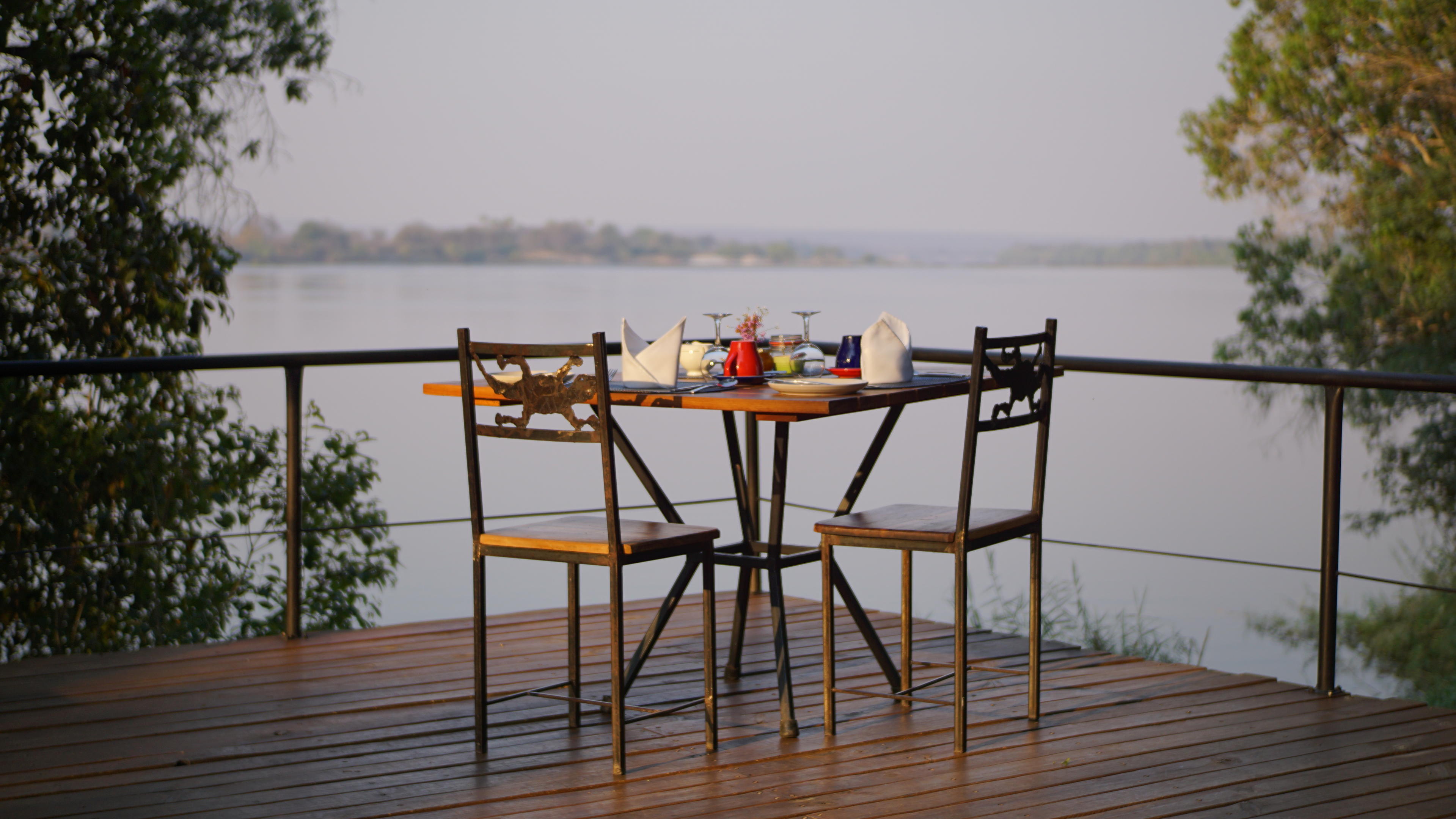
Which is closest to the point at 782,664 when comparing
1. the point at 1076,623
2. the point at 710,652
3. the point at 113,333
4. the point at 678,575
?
the point at 710,652

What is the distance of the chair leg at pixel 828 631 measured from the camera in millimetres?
3006

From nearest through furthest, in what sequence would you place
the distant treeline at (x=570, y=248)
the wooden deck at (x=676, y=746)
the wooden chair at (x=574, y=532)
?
the wooden deck at (x=676, y=746) < the wooden chair at (x=574, y=532) < the distant treeline at (x=570, y=248)

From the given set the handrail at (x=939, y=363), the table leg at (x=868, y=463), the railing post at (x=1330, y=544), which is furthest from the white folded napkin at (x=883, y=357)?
the railing post at (x=1330, y=544)

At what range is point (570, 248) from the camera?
17844 mm

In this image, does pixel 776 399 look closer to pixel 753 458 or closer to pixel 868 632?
pixel 868 632

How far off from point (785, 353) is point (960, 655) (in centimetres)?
89

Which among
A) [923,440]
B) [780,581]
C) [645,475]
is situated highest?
[645,475]

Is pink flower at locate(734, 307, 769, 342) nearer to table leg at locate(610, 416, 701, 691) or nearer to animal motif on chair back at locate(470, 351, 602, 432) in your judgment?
table leg at locate(610, 416, 701, 691)

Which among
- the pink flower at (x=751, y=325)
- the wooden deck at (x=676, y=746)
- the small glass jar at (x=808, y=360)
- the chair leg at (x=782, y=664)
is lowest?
the wooden deck at (x=676, y=746)

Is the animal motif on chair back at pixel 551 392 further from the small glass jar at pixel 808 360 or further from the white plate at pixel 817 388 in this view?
the small glass jar at pixel 808 360

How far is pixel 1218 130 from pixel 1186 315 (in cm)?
837

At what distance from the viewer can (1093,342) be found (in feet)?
66.2

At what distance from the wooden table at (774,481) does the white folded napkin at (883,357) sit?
0.21 feet

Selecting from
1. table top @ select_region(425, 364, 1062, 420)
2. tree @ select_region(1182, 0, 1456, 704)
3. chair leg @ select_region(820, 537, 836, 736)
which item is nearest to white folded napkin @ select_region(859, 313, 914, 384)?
table top @ select_region(425, 364, 1062, 420)
